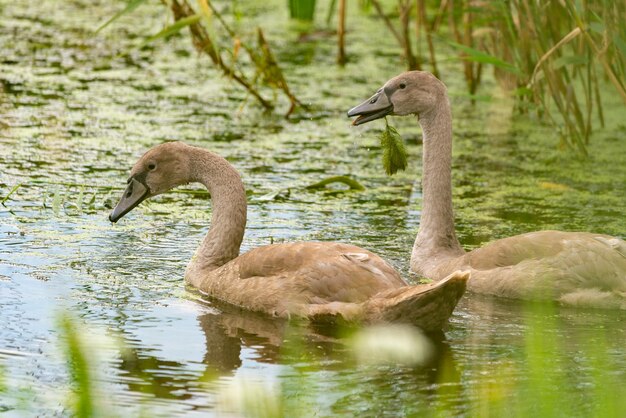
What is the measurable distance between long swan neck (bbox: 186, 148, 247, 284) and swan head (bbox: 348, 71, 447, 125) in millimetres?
882

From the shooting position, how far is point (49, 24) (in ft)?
45.6

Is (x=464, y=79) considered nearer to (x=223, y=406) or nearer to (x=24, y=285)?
(x=24, y=285)

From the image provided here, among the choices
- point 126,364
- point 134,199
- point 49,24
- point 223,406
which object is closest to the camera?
point 223,406

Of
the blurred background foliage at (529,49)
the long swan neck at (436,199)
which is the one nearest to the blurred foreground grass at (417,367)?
the long swan neck at (436,199)

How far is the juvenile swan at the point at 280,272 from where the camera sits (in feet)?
18.6

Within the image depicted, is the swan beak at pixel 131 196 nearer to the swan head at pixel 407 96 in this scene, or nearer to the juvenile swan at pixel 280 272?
the juvenile swan at pixel 280 272

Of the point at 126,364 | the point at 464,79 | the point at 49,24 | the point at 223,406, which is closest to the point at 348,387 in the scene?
the point at 223,406

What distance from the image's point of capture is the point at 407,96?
735 cm

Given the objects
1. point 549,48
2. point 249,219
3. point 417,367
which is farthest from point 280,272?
point 549,48

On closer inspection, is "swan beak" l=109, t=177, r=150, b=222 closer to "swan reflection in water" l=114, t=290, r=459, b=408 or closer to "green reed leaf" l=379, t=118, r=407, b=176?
"swan reflection in water" l=114, t=290, r=459, b=408

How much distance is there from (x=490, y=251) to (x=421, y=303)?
113 centimetres

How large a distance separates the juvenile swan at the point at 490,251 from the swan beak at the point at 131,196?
1.20 m

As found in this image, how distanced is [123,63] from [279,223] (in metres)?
5.07

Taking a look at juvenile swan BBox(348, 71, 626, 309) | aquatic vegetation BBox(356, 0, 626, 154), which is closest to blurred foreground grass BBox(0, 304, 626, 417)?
juvenile swan BBox(348, 71, 626, 309)
